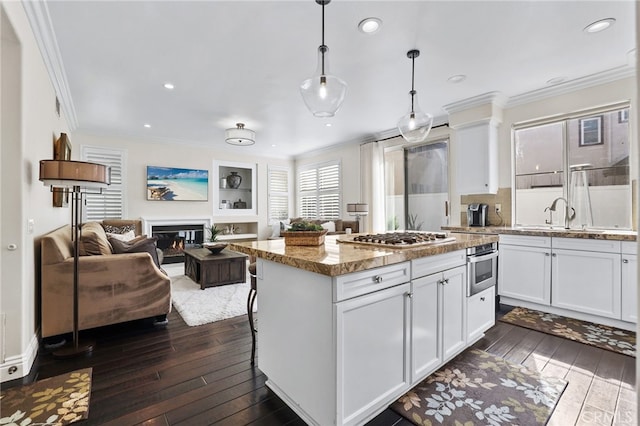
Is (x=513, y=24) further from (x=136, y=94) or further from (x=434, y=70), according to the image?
(x=136, y=94)

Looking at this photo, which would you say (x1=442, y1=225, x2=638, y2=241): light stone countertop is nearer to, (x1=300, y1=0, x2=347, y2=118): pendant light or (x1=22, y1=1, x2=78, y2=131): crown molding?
Answer: (x1=300, y1=0, x2=347, y2=118): pendant light

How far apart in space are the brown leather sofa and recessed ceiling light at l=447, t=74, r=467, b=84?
391cm

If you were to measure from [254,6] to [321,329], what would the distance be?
92.0 inches

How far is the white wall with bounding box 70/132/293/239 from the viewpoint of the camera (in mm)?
5910

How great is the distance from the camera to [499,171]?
4.24 meters

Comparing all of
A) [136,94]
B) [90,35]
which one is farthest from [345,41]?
A: [136,94]

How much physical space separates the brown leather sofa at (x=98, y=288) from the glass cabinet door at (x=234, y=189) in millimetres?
3857

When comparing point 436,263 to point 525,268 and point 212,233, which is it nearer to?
point 525,268

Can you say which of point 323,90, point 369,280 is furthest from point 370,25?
point 369,280

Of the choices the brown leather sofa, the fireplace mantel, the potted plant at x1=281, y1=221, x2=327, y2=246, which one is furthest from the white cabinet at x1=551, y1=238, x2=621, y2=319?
the fireplace mantel

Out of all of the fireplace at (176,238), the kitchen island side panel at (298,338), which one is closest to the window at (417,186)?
the kitchen island side panel at (298,338)

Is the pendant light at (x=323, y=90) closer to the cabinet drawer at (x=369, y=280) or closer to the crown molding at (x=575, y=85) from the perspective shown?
the cabinet drawer at (x=369, y=280)

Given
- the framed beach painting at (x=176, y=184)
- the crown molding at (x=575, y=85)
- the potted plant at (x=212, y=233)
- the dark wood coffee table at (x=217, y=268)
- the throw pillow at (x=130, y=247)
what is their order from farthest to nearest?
the potted plant at (x=212, y=233)
the framed beach painting at (x=176, y=184)
the dark wood coffee table at (x=217, y=268)
the crown molding at (x=575, y=85)
the throw pillow at (x=130, y=247)

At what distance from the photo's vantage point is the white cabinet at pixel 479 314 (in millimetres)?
2535
